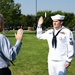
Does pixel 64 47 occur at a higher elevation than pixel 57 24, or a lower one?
lower

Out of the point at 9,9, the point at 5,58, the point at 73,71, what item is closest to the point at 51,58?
the point at 5,58

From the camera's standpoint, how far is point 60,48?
7.24 metres

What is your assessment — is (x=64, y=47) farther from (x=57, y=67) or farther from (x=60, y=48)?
(x=57, y=67)

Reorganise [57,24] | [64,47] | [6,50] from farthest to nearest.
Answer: [57,24]
[64,47]
[6,50]

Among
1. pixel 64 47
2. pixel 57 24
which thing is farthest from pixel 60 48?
pixel 57 24

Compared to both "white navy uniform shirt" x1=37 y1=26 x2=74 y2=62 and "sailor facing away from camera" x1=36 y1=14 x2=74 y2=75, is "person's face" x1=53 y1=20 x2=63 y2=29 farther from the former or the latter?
"white navy uniform shirt" x1=37 y1=26 x2=74 y2=62

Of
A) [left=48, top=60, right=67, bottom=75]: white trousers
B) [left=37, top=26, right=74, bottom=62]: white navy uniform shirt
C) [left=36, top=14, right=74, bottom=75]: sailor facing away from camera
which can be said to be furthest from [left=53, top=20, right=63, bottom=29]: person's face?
[left=48, top=60, right=67, bottom=75]: white trousers

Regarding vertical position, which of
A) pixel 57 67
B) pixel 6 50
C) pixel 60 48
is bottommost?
pixel 57 67

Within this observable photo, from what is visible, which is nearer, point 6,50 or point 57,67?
point 6,50

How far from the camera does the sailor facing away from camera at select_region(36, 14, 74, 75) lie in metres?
7.16

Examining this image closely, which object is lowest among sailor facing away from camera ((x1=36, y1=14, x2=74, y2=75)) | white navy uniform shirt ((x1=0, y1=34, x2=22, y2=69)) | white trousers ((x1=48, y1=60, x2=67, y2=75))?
white trousers ((x1=48, y1=60, x2=67, y2=75))

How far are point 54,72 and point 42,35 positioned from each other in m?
0.99

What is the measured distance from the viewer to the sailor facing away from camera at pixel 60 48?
23.5 feet

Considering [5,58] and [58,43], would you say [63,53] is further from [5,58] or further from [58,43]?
[5,58]
